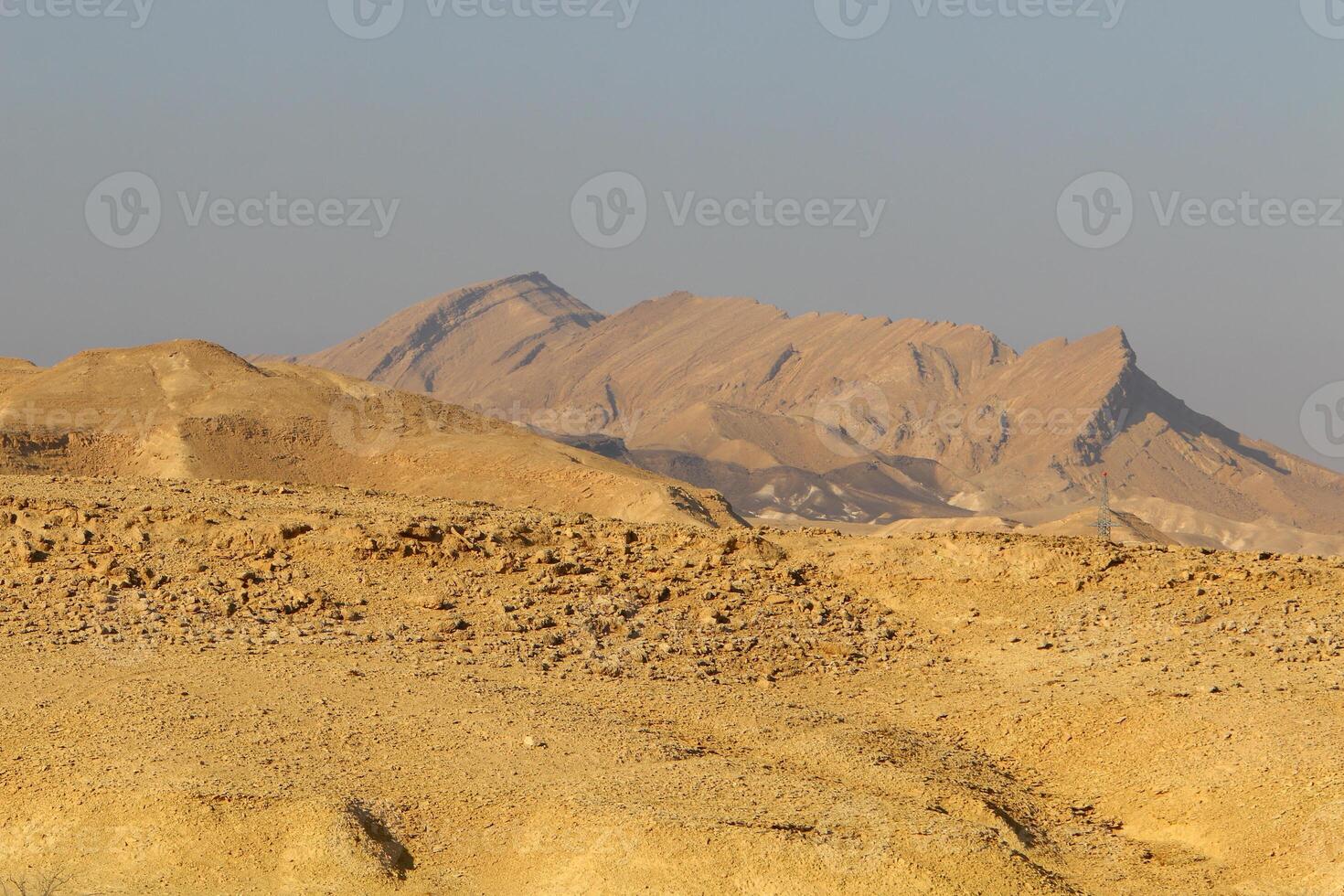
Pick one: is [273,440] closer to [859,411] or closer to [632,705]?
[632,705]

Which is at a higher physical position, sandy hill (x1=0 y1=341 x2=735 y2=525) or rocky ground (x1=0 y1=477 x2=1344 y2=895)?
rocky ground (x1=0 y1=477 x2=1344 y2=895)

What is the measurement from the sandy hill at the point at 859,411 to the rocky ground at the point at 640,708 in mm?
69295

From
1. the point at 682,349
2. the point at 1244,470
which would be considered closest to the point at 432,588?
the point at 1244,470

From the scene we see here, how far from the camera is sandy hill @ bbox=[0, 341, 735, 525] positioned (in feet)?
94.5

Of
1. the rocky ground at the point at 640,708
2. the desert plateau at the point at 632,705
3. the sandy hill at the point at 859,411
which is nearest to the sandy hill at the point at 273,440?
the desert plateau at the point at 632,705

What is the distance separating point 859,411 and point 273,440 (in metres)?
105

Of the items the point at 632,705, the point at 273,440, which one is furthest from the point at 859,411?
the point at 632,705

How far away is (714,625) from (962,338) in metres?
133

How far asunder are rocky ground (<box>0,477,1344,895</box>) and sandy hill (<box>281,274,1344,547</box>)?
2728 inches

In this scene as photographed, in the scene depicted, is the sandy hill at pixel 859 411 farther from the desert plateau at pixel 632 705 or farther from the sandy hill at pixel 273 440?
the desert plateau at pixel 632 705

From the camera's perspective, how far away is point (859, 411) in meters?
132

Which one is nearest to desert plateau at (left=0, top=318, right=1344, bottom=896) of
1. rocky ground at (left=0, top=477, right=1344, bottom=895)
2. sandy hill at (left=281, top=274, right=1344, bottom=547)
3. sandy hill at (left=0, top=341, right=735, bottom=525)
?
rocky ground at (left=0, top=477, right=1344, bottom=895)

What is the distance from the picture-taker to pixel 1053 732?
10656mm

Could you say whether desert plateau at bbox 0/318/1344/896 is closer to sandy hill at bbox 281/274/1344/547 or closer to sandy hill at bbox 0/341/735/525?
sandy hill at bbox 0/341/735/525
